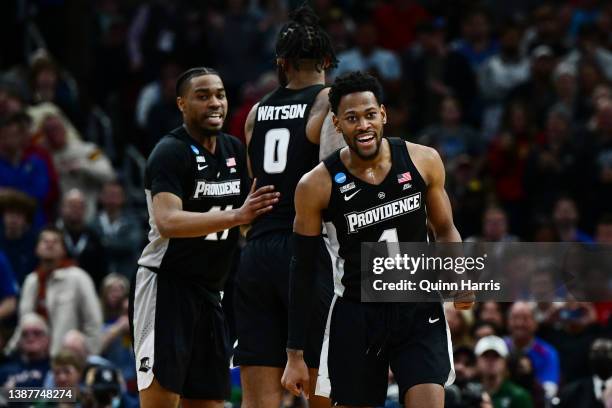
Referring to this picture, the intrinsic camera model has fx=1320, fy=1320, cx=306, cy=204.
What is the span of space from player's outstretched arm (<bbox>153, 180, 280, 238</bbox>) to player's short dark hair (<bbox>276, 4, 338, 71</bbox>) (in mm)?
800

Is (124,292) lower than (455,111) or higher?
lower

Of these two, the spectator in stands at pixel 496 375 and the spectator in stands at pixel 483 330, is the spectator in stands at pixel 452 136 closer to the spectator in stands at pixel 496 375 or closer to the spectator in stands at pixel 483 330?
the spectator in stands at pixel 483 330

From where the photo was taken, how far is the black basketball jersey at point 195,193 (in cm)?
771

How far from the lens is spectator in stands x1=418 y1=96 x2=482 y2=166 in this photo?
14906 mm

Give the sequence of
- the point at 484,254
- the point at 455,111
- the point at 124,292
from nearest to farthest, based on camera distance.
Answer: the point at 484,254
the point at 124,292
the point at 455,111

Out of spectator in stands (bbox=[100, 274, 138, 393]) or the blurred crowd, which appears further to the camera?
spectator in stands (bbox=[100, 274, 138, 393])

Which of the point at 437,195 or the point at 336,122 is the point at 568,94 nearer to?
the point at 437,195

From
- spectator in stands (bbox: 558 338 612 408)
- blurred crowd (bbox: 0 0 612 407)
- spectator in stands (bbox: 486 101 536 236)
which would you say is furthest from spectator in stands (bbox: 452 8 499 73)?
spectator in stands (bbox: 558 338 612 408)

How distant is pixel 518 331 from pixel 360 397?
4893 millimetres

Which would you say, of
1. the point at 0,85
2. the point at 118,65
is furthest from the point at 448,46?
the point at 0,85

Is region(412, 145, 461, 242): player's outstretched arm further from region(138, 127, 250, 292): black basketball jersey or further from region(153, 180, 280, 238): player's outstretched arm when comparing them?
region(138, 127, 250, 292): black basketball jersey

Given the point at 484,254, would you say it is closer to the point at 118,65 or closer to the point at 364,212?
the point at 364,212

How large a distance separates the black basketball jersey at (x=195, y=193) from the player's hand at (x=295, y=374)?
1121 mm

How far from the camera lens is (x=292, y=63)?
779 cm
